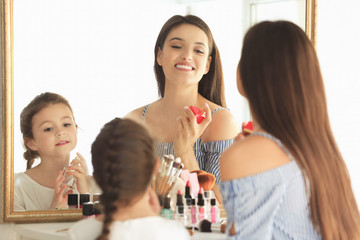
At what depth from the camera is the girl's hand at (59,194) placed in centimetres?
135

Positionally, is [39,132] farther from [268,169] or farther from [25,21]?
[268,169]

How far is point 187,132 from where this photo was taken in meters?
1.44

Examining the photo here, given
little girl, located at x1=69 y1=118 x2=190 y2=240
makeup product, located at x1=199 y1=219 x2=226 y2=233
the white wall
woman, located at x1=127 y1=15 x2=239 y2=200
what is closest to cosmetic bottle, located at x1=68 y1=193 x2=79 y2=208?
woman, located at x1=127 y1=15 x2=239 y2=200

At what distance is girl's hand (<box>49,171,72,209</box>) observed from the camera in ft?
4.43

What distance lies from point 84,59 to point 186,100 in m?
0.31

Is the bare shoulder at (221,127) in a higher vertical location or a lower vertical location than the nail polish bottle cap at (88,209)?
higher

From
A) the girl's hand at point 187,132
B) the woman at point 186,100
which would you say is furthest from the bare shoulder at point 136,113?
the girl's hand at point 187,132

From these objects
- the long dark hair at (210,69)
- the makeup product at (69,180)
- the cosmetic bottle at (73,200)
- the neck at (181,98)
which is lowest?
the cosmetic bottle at (73,200)

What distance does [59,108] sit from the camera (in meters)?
1.35

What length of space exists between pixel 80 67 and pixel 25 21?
18 centimetres

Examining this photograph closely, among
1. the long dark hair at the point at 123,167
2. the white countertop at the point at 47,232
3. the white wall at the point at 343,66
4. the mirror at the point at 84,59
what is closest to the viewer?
the long dark hair at the point at 123,167

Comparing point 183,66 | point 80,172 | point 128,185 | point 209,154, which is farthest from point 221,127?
point 128,185

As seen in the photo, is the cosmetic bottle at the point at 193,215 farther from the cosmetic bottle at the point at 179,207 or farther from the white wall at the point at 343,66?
the white wall at the point at 343,66

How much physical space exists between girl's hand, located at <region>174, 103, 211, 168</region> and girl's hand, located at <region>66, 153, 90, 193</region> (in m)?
0.26
